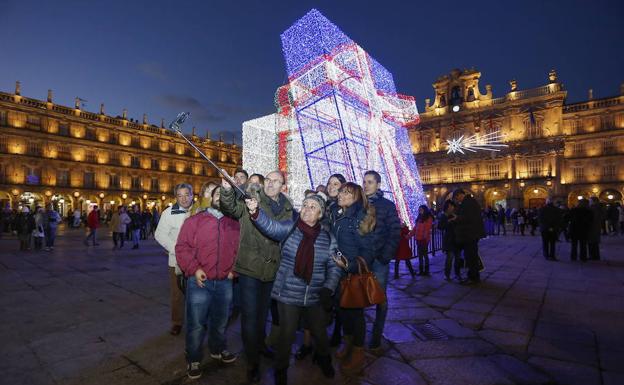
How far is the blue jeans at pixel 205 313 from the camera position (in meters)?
2.59

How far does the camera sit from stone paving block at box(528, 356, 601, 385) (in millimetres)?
2500

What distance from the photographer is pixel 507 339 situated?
328 centimetres

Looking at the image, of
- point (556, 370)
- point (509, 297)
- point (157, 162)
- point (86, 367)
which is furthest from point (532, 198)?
point (157, 162)

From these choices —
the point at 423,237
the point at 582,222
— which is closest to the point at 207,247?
the point at 423,237

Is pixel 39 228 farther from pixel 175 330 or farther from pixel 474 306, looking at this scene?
pixel 474 306

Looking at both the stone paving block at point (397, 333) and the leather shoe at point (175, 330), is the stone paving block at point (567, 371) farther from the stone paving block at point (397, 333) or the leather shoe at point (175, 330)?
the leather shoe at point (175, 330)

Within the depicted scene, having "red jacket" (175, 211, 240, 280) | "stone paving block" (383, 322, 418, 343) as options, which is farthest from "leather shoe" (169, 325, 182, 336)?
"stone paving block" (383, 322, 418, 343)

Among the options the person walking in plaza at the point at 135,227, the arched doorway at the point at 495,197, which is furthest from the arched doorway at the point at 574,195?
the person walking in plaza at the point at 135,227

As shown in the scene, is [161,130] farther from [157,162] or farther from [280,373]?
[280,373]

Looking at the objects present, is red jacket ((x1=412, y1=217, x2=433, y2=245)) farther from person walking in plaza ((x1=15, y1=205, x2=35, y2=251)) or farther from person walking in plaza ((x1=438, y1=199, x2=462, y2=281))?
person walking in plaza ((x1=15, y1=205, x2=35, y2=251))

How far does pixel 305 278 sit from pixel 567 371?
6.83 ft

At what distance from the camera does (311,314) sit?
2508mm

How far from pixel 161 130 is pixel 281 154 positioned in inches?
1419

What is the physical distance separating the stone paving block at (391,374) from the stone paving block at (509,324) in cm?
139
